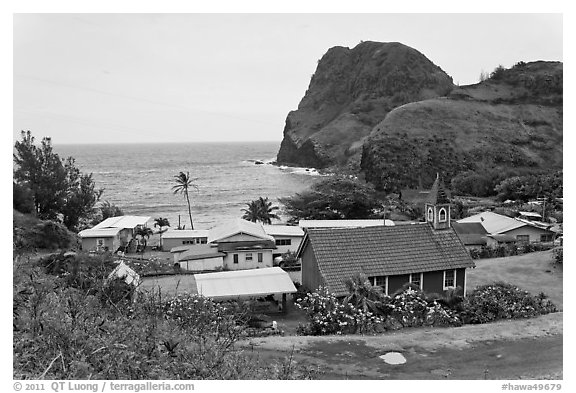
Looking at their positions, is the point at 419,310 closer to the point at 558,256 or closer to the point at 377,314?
the point at 377,314

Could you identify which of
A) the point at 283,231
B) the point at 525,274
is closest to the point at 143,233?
the point at 283,231

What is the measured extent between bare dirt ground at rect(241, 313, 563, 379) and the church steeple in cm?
538

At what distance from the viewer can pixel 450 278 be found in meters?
16.3

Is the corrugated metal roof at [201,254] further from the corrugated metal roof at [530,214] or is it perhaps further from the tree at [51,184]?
the corrugated metal roof at [530,214]

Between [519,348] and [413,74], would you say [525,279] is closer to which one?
[519,348]

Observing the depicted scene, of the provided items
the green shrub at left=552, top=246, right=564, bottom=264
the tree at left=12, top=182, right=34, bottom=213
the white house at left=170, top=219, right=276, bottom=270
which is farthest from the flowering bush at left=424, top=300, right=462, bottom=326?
the tree at left=12, top=182, right=34, bottom=213

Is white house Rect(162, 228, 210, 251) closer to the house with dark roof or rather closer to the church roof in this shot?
the house with dark roof

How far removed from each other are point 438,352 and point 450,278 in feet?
22.4

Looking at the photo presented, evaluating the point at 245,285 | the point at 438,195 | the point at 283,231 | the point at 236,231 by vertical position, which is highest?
the point at 438,195

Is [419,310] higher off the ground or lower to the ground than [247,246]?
lower

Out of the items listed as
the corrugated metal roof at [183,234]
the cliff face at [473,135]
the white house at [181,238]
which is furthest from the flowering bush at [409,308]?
the cliff face at [473,135]

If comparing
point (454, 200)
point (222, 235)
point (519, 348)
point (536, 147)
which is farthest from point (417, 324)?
point (536, 147)

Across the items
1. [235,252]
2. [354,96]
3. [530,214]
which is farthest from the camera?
[354,96]

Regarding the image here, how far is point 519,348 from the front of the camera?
1009 centimetres
